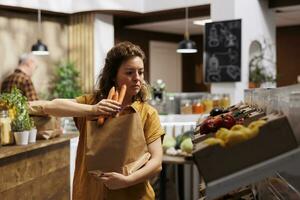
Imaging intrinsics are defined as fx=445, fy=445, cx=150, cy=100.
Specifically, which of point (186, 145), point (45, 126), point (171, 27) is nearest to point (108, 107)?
point (45, 126)

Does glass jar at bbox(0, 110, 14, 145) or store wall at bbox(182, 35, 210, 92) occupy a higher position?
store wall at bbox(182, 35, 210, 92)

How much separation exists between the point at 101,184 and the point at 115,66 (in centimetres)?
49

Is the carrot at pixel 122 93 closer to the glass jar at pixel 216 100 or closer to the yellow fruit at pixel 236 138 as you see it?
the yellow fruit at pixel 236 138

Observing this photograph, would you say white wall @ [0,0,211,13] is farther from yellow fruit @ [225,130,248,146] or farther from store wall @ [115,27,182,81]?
yellow fruit @ [225,130,248,146]

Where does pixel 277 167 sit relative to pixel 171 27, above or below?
below

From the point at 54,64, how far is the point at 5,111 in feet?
18.8

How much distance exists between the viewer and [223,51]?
22.3 ft

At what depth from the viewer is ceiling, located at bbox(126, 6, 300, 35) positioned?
781cm

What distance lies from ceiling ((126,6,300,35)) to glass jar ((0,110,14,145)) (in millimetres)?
5697

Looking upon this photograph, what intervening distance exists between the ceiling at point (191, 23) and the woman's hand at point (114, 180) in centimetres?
625

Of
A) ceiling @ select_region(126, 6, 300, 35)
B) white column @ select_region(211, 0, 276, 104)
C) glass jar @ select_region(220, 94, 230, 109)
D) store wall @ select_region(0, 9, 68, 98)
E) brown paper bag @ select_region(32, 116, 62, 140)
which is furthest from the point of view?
ceiling @ select_region(126, 6, 300, 35)

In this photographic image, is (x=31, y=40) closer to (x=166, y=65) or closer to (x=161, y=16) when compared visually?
(x=161, y=16)

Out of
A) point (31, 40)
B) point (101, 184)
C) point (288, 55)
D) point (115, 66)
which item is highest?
point (31, 40)

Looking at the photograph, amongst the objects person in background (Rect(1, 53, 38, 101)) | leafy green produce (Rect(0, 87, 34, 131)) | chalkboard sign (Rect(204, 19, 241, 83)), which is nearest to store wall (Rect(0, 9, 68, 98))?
person in background (Rect(1, 53, 38, 101))
